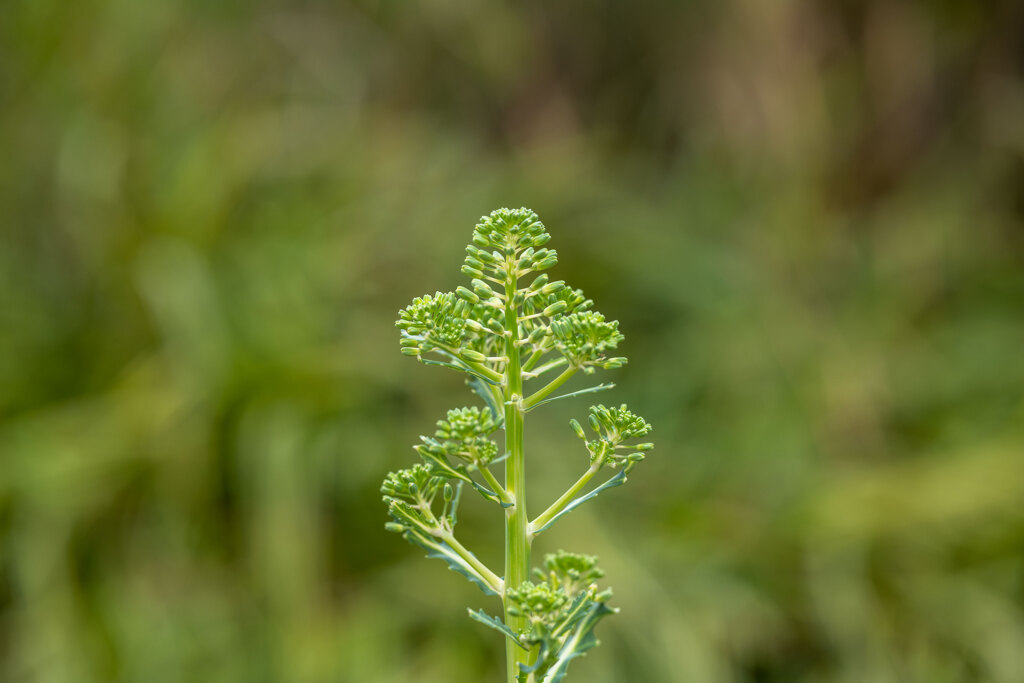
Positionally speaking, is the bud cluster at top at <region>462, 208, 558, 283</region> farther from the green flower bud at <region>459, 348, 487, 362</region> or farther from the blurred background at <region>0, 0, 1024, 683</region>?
the blurred background at <region>0, 0, 1024, 683</region>

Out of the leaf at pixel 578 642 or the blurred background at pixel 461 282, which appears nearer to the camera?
the leaf at pixel 578 642

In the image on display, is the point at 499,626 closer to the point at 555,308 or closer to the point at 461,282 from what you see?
the point at 555,308

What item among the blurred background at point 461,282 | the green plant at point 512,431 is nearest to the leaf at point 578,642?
the green plant at point 512,431

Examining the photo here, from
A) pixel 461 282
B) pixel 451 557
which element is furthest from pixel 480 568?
pixel 461 282

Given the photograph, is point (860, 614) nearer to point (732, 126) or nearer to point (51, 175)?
point (732, 126)

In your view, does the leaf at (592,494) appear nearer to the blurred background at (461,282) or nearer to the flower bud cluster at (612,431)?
the flower bud cluster at (612,431)

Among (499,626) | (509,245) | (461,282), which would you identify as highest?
(461,282)

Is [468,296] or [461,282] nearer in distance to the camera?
[468,296]
